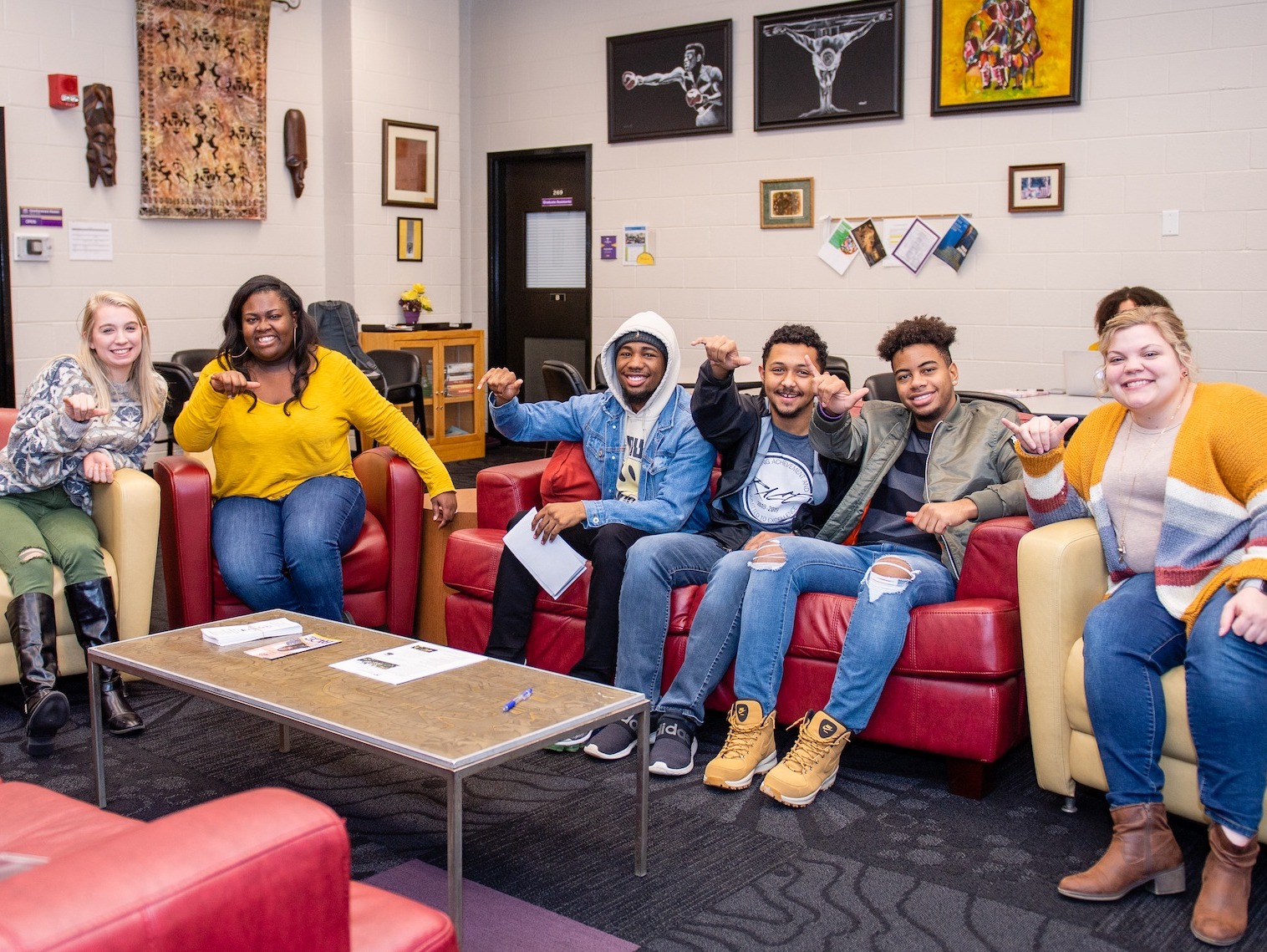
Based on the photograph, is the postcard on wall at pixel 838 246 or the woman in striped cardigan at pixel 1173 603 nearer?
the woman in striped cardigan at pixel 1173 603

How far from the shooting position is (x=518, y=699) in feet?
7.54

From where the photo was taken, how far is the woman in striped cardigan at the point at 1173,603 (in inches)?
85.7

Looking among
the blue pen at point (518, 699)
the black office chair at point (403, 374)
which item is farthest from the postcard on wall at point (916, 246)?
the blue pen at point (518, 699)

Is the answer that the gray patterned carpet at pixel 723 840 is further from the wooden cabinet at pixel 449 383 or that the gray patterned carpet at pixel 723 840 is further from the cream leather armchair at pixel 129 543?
the wooden cabinet at pixel 449 383

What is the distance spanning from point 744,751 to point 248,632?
1.16 meters

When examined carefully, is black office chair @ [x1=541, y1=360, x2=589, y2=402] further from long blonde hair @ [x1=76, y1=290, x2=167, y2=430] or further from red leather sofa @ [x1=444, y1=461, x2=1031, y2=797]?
red leather sofa @ [x1=444, y1=461, x2=1031, y2=797]

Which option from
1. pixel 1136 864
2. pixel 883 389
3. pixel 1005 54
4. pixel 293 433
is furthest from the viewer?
pixel 1005 54

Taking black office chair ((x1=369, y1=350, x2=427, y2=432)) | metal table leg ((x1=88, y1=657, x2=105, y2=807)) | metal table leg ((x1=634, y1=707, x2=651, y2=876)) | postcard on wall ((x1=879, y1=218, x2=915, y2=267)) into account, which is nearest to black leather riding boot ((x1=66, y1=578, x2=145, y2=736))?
metal table leg ((x1=88, y1=657, x2=105, y2=807))

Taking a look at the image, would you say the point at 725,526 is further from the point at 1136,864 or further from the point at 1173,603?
the point at 1136,864

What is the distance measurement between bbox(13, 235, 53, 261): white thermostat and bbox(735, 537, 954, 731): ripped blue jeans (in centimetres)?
474

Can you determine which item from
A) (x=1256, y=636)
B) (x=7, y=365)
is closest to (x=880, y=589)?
(x=1256, y=636)

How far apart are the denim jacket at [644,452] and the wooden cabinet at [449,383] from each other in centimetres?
396

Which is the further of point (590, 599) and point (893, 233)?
point (893, 233)

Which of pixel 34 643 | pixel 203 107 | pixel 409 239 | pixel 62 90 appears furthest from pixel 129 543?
pixel 409 239
